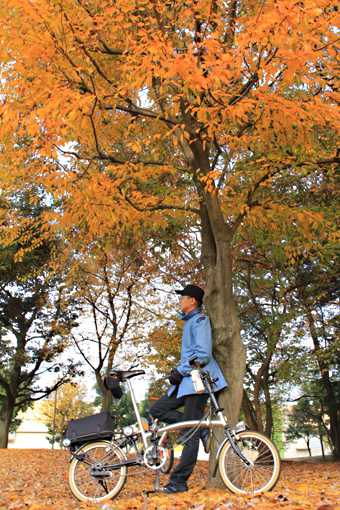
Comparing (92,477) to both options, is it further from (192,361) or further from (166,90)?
(166,90)

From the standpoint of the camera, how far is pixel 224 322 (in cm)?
505

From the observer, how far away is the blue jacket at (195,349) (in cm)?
411

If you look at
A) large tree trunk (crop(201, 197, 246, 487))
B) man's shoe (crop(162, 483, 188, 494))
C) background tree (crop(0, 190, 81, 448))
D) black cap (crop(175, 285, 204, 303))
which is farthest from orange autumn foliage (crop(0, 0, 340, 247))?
background tree (crop(0, 190, 81, 448))

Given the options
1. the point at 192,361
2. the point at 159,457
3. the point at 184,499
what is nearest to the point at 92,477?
the point at 159,457

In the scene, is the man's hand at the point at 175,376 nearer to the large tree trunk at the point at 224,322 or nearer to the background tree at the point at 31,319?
the large tree trunk at the point at 224,322

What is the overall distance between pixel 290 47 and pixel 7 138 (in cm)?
462

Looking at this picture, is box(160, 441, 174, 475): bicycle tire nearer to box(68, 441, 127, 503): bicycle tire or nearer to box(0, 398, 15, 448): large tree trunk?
box(68, 441, 127, 503): bicycle tire

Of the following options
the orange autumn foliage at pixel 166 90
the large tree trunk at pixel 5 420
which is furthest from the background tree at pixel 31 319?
the orange autumn foliage at pixel 166 90

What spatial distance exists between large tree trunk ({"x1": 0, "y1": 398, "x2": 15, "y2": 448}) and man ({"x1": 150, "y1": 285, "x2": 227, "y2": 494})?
51.4 feet

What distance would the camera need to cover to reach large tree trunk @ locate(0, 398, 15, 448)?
16831mm

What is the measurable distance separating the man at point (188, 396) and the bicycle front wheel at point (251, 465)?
394 millimetres

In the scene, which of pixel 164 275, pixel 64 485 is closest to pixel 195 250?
pixel 164 275

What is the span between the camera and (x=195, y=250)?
46.1 ft

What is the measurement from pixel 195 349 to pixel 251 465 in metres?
1.23
